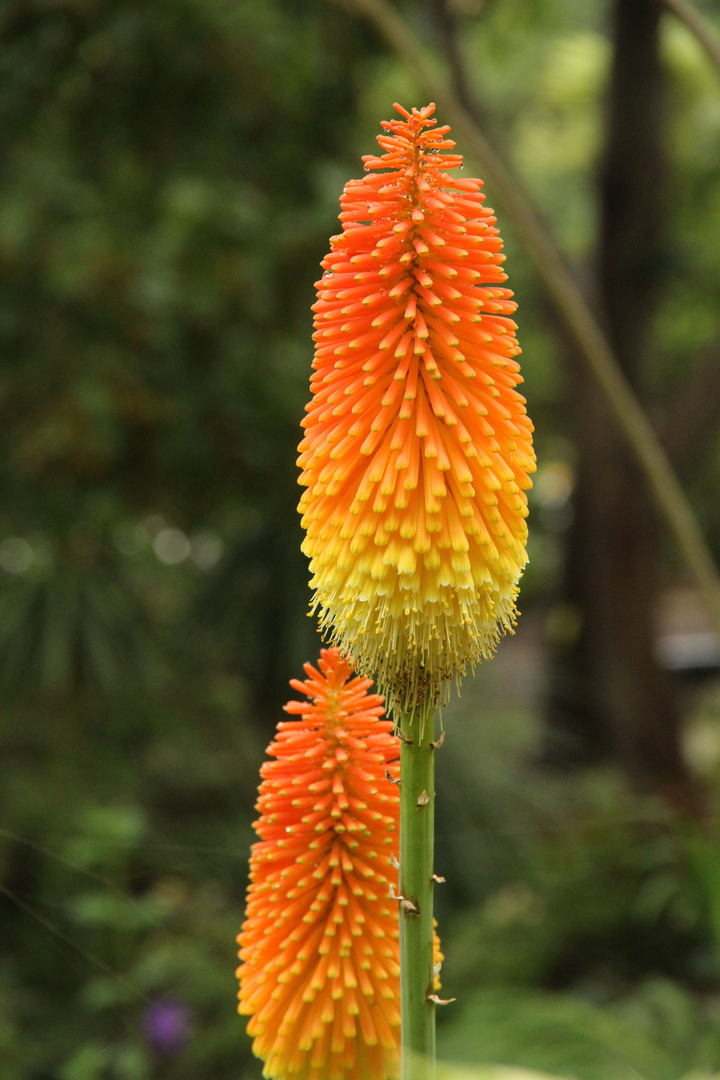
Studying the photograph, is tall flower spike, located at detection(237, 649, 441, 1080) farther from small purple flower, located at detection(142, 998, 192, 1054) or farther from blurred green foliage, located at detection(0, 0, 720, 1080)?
blurred green foliage, located at detection(0, 0, 720, 1080)

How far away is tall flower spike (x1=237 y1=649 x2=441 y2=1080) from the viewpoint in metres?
0.67

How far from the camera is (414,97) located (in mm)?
4156

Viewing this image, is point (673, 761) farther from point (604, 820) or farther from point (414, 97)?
point (414, 97)

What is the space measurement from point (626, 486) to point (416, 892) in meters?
5.18

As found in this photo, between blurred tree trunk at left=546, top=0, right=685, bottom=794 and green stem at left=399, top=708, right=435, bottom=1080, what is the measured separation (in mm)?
4930

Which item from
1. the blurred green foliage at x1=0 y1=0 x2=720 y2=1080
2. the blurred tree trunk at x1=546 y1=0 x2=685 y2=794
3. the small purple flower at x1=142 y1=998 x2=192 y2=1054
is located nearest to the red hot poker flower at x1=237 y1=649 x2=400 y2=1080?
the small purple flower at x1=142 y1=998 x2=192 y2=1054

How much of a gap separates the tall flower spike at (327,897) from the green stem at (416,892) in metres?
0.08

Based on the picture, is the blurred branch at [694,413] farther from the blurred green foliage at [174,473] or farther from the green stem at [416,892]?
the green stem at [416,892]

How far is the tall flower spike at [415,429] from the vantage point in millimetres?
589

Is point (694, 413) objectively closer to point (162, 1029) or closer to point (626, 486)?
point (626, 486)

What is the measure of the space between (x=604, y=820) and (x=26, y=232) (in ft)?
11.4

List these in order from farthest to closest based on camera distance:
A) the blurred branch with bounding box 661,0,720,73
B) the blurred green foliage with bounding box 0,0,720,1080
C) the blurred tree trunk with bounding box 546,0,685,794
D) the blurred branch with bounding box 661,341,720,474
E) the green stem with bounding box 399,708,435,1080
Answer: the blurred tree trunk with bounding box 546,0,685,794, the blurred branch with bounding box 661,341,720,474, the blurred green foliage with bounding box 0,0,720,1080, the blurred branch with bounding box 661,0,720,73, the green stem with bounding box 399,708,435,1080

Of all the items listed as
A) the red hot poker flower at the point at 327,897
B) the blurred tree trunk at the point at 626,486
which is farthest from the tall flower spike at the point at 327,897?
the blurred tree trunk at the point at 626,486

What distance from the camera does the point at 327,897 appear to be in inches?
26.8
